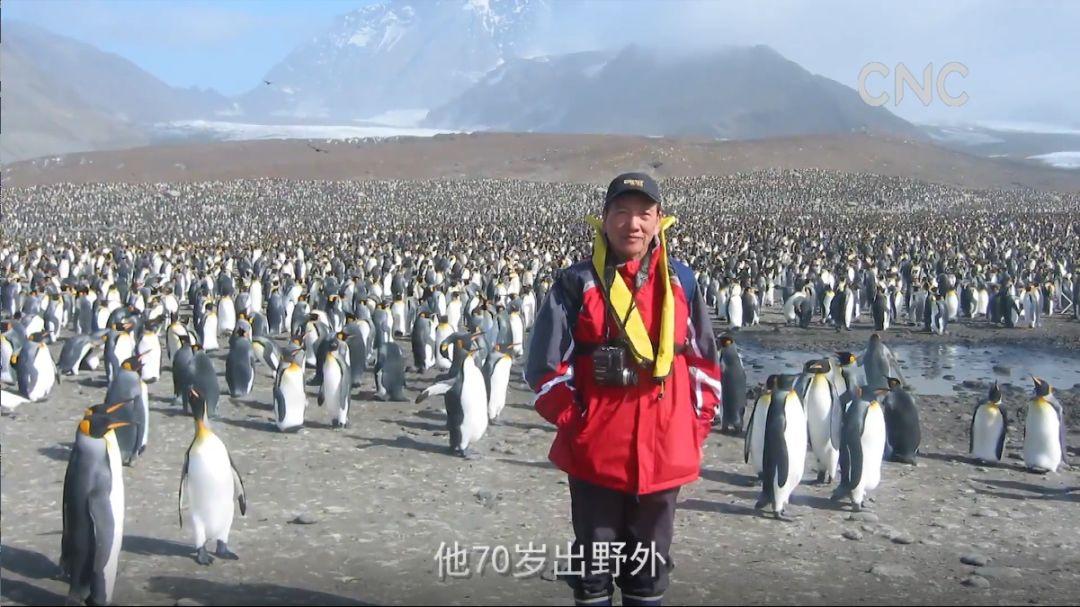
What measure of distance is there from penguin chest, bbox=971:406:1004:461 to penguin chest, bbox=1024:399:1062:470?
0.22 meters


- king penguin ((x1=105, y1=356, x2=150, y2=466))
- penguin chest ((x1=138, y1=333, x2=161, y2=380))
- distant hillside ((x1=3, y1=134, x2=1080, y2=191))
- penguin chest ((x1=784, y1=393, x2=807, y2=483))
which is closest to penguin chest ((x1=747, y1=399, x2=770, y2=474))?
penguin chest ((x1=784, y1=393, x2=807, y2=483))

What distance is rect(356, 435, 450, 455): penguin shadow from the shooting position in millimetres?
7301

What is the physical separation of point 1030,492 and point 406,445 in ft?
15.2

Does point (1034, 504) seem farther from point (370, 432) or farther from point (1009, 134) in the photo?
point (1009, 134)

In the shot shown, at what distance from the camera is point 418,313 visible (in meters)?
10.8

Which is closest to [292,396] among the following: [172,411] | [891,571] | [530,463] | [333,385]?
[333,385]

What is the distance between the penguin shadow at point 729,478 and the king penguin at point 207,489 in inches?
134

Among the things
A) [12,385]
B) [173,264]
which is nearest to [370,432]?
[12,385]

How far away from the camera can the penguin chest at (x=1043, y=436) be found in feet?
23.2

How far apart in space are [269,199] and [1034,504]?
43047 millimetres

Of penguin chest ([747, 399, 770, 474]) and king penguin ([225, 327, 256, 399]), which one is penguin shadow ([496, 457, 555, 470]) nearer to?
penguin chest ([747, 399, 770, 474])

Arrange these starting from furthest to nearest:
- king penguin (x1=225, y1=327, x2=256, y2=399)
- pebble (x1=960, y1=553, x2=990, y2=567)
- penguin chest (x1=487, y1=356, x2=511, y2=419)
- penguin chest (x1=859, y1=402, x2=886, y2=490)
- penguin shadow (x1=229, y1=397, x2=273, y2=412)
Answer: king penguin (x1=225, y1=327, x2=256, y2=399) → penguin shadow (x1=229, y1=397, x2=273, y2=412) → penguin chest (x1=487, y1=356, x2=511, y2=419) → penguin chest (x1=859, y1=402, x2=886, y2=490) → pebble (x1=960, y1=553, x2=990, y2=567)

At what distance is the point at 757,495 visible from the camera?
20.6 ft

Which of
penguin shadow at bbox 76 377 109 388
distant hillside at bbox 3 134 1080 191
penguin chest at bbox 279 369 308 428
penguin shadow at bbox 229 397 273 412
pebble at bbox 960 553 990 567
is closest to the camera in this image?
pebble at bbox 960 553 990 567
